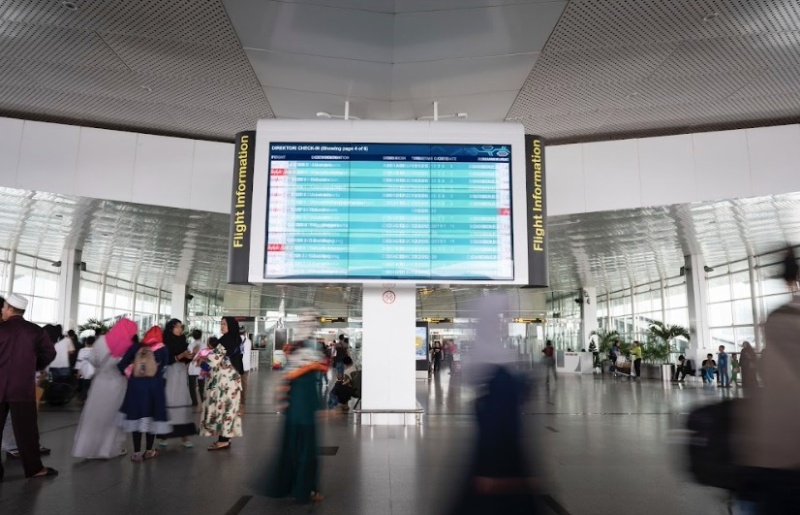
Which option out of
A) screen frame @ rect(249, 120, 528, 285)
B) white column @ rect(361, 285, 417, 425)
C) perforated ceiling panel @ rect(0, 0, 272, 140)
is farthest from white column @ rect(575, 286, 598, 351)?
screen frame @ rect(249, 120, 528, 285)

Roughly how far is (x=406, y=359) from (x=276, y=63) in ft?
17.6

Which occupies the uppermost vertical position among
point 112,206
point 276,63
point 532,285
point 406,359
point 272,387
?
point 276,63

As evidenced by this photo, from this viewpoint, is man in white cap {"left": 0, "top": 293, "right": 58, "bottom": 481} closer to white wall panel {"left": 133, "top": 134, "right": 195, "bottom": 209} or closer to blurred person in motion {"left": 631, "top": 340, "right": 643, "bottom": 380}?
white wall panel {"left": 133, "top": 134, "right": 195, "bottom": 209}

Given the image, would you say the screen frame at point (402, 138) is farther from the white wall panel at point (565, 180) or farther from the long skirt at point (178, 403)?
the white wall panel at point (565, 180)

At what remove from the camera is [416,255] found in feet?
28.2

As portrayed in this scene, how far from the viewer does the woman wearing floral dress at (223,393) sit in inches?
312

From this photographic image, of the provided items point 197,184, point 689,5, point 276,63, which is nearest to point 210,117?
point 197,184

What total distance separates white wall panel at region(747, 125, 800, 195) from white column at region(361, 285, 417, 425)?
7.87 m

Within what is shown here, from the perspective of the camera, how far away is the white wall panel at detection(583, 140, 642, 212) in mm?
12938

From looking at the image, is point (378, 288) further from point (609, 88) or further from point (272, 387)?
point (272, 387)

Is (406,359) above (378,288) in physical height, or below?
below

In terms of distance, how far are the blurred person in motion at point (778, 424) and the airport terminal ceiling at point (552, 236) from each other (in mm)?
6795

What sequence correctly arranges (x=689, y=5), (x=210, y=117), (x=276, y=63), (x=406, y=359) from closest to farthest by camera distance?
1. (x=689, y=5)
2. (x=276, y=63)
3. (x=406, y=359)
4. (x=210, y=117)

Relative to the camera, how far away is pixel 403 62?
9.38 metres
